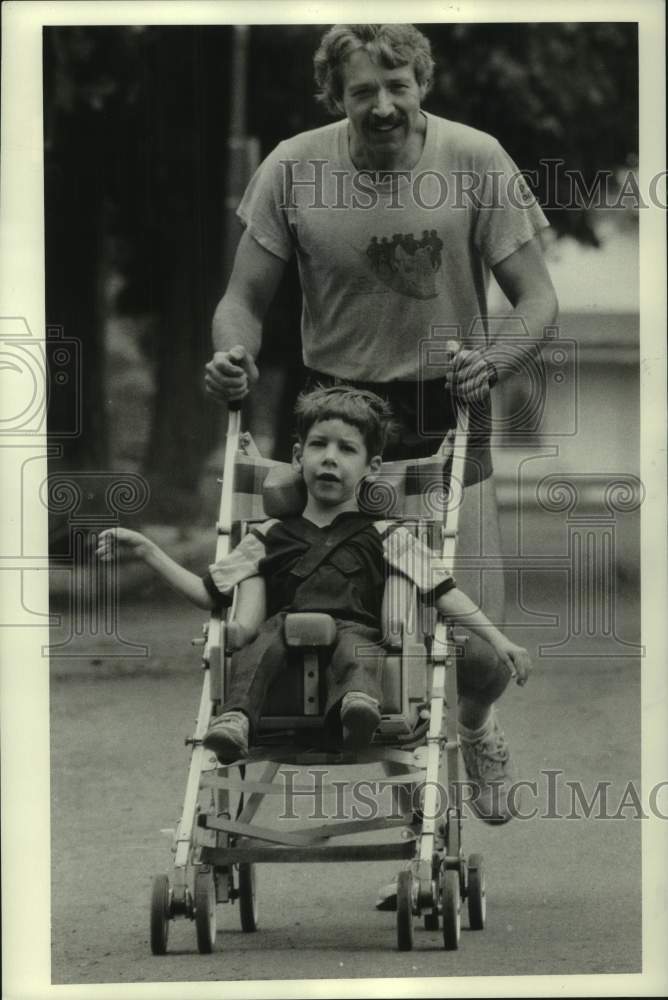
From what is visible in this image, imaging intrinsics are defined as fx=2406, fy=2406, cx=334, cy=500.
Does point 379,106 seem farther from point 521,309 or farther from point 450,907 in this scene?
point 450,907

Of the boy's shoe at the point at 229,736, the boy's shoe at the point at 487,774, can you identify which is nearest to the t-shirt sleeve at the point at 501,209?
the boy's shoe at the point at 487,774

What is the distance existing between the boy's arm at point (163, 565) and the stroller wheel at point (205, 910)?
87cm

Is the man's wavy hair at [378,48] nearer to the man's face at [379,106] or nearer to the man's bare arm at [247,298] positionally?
the man's face at [379,106]

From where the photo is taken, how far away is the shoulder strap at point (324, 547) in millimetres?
7527

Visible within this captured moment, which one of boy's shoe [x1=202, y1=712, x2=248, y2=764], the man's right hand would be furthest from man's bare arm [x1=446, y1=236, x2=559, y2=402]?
boy's shoe [x1=202, y1=712, x2=248, y2=764]

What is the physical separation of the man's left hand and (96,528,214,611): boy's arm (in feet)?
3.50

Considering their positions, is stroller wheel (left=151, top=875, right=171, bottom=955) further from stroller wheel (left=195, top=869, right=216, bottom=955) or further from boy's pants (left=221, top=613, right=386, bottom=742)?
boy's pants (left=221, top=613, right=386, bottom=742)

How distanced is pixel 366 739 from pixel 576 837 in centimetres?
124

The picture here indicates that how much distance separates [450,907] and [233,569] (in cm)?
125

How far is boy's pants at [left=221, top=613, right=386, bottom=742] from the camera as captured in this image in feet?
23.8

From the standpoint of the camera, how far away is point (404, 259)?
7.88 m

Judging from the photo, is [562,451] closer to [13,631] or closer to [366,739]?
[366,739]

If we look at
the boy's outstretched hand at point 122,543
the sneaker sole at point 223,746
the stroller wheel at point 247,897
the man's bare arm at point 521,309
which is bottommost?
the stroller wheel at point 247,897

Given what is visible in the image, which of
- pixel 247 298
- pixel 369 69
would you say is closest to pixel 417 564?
pixel 247 298
